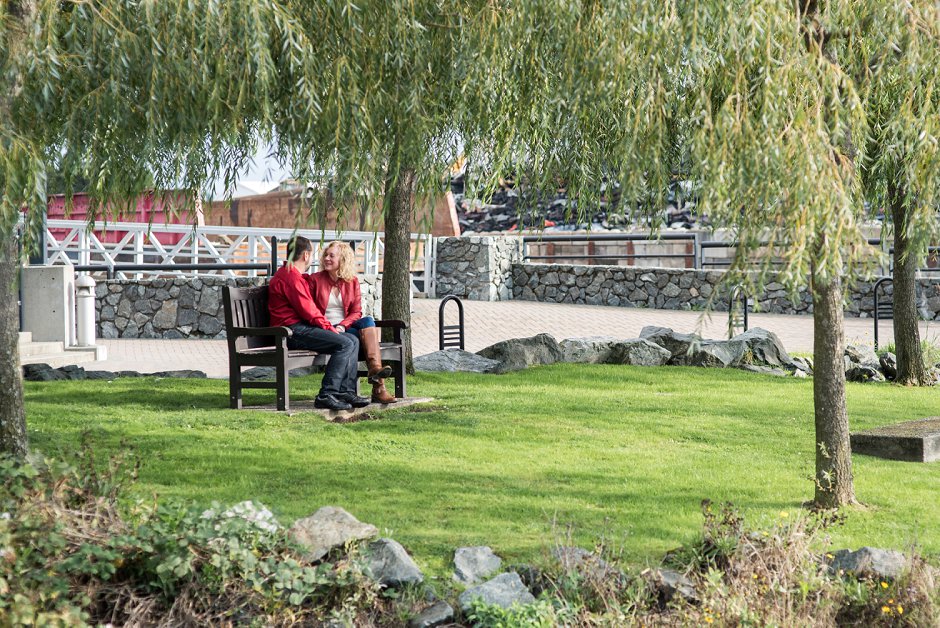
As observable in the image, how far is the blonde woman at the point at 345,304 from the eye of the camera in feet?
29.3

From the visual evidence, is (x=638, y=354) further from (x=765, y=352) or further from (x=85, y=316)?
(x=85, y=316)

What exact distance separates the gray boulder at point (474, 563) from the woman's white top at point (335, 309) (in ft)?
13.7

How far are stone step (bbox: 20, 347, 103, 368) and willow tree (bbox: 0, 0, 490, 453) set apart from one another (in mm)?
8712

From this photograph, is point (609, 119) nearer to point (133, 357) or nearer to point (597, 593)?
point (597, 593)

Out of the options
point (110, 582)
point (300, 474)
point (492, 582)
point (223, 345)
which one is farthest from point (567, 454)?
point (223, 345)

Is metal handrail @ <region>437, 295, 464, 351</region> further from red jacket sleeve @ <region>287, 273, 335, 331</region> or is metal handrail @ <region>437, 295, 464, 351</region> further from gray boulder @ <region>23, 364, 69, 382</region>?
red jacket sleeve @ <region>287, 273, 335, 331</region>

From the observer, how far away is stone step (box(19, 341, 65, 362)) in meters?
13.6

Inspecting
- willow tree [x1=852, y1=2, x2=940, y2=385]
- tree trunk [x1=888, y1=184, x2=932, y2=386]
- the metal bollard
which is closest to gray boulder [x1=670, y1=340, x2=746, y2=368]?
tree trunk [x1=888, y1=184, x2=932, y2=386]

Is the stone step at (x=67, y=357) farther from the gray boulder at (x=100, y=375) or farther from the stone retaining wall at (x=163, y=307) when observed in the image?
the stone retaining wall at (x=163, y=307)

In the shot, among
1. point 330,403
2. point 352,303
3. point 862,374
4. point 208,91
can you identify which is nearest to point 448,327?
point 862,374

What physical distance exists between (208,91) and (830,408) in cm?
350

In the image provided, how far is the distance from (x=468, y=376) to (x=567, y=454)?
4088 millimetres

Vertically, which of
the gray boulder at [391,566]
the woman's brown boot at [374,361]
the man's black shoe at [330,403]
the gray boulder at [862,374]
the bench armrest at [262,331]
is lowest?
the gray boulder at [391,566]

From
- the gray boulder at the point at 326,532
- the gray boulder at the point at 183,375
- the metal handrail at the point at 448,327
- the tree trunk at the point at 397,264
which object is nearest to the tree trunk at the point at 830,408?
the gray boulder at the point at 326,532
